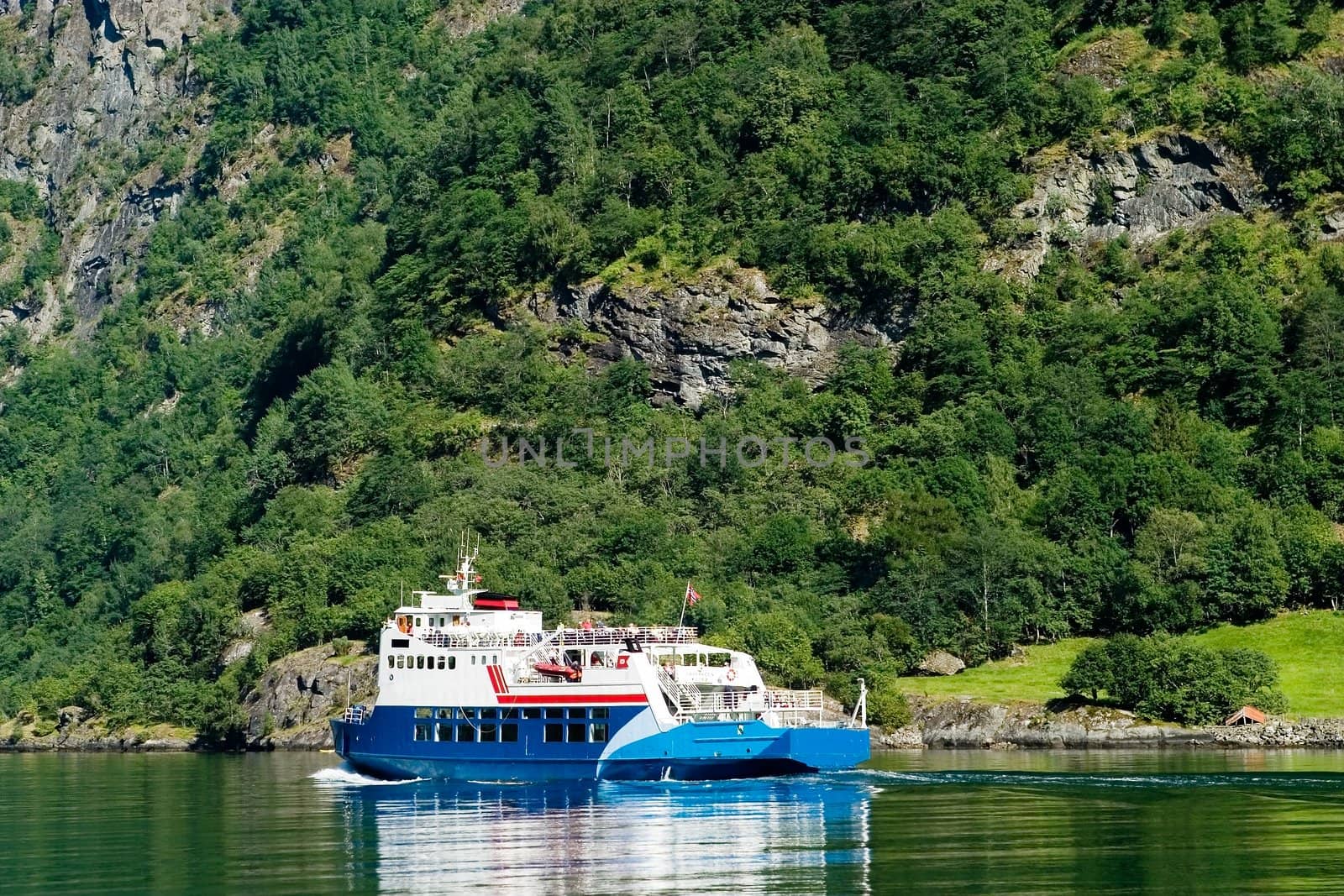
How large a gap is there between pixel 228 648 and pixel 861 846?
424ft

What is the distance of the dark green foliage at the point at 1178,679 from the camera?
150m

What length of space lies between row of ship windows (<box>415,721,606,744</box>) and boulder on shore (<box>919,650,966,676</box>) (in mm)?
67331

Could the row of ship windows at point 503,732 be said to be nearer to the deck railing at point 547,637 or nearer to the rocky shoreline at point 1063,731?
the deck railing at point 547,637

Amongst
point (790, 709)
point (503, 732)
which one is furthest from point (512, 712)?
point (790, 709)

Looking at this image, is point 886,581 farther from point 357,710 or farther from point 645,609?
point 357,710

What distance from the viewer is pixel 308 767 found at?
459 ft

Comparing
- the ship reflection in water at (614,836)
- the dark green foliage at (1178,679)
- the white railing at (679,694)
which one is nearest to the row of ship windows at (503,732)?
the ship reflection in water at (614,836)

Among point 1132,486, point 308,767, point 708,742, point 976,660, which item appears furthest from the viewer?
point 1132,486

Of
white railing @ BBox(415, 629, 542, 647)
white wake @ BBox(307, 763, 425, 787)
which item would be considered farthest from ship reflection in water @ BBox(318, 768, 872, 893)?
white railing @ BBox(415, 629, 542, 647)

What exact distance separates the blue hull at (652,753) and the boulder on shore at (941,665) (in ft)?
198

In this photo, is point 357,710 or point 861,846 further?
point 357,710

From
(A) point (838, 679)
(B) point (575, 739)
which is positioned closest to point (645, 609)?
(A) point (838, 679)

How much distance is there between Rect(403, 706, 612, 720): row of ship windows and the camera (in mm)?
110750

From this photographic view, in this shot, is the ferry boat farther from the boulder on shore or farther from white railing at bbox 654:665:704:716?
the boulder on shore
